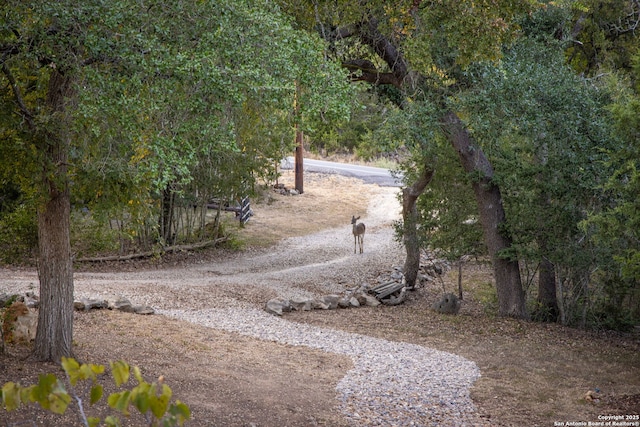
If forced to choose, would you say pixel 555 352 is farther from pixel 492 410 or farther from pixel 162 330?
pixel 162 330

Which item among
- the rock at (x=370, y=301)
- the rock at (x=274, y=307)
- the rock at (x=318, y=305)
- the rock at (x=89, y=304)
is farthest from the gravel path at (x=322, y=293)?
the rock at (x=370, y=301)

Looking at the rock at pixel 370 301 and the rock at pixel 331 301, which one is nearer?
the rock at pixel 331 301

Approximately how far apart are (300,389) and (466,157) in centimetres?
659

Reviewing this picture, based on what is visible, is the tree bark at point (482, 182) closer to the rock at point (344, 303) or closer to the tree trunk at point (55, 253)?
the rock at point (344, 303)

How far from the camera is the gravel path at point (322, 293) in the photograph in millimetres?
7570

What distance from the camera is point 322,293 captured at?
52.0 ft

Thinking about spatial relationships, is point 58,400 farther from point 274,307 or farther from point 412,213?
point 412,213

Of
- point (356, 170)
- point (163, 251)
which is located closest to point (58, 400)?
point (163, 251)

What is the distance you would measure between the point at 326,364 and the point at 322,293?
673 cm

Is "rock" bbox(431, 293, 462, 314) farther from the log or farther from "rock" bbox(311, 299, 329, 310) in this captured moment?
→ the log

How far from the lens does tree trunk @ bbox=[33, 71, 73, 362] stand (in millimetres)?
6832

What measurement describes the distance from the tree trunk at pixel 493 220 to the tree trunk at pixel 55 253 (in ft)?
24.3

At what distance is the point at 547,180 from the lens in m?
11.9

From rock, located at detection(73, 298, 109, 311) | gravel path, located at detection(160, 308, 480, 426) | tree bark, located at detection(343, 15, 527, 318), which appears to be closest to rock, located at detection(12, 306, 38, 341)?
rock, located at detection(73, 298, 109, 311)
